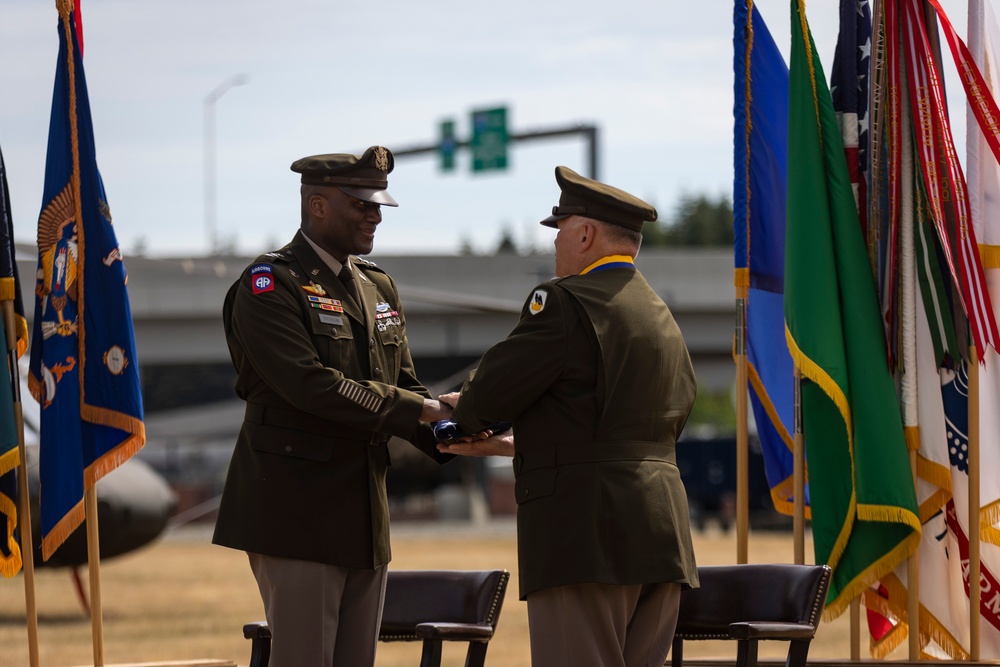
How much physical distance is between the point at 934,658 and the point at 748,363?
1301 mm

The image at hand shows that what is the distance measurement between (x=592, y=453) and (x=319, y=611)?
37.3 inches

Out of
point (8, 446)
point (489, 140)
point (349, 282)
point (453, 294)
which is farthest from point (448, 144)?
point (349, 282)

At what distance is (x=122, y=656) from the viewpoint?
8977 millimetres

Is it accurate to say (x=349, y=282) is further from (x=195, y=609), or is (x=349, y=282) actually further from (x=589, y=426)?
(x=195, y=609)

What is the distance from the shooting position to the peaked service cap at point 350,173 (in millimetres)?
4289

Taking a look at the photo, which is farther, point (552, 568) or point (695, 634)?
point (695, 634)

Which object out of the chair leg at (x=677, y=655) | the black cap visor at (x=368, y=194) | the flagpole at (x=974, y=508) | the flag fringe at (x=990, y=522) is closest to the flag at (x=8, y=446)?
the black cap visor at (x=368, y=194)

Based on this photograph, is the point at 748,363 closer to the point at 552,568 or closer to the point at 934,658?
the point at 934,658

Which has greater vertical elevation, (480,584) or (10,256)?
(10,256)

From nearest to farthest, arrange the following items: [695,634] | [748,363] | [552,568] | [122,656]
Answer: [552,568] < [695,634] < [748,363] < [122,656]

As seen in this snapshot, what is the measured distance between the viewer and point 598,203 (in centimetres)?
394

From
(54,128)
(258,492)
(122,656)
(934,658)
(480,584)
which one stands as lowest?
(122,656)

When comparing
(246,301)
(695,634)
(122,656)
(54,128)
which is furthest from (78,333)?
(122,656)

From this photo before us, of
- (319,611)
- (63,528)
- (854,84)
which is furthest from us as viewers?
(854,84)
